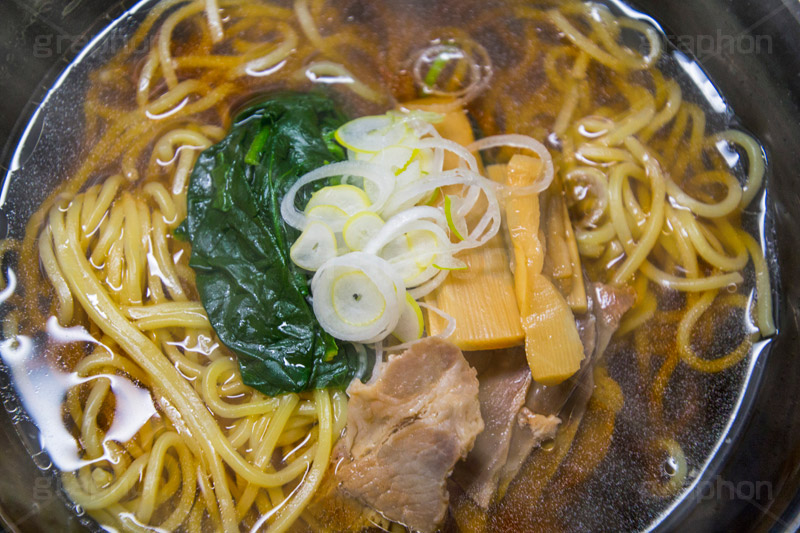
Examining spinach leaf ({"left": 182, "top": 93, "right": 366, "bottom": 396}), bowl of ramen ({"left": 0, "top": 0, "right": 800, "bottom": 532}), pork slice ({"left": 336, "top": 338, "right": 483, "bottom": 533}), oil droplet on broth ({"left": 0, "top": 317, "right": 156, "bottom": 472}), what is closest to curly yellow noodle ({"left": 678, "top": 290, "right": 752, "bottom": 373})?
bowl of ramen ({"left": 0, "top": 0, "right": 800, "bottom": 532})

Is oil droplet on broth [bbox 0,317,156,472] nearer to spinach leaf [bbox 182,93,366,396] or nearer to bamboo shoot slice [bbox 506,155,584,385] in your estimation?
spinach leaf [bbox 182,93,366,396]

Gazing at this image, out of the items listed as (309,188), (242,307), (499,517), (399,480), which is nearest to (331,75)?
(309,188)

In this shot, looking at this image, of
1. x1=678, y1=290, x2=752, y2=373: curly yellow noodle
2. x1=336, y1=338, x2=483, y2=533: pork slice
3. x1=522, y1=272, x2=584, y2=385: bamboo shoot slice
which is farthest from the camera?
x1=678, y1=290, x2=752, y2=373: curly yellow noodle

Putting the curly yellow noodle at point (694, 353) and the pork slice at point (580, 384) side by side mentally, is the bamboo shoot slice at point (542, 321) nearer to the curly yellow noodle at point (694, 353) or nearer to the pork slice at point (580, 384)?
the pork slice at point (580, 384)

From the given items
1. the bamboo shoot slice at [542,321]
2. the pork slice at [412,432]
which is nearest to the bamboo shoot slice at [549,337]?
the bamboo shoot slice at [542,321]

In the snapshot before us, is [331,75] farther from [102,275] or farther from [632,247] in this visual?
[632,247]

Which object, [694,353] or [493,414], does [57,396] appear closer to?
[493,414]
